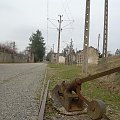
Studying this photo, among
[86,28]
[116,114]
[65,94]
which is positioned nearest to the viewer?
[65,94]

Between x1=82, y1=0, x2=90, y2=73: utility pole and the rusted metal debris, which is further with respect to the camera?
x1=82, y1=0, x2=90, y2=73: utility pole

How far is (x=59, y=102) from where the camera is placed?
804 cm

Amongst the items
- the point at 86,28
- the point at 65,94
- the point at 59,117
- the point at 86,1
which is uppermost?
the point at 86,1

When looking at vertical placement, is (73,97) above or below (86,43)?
below

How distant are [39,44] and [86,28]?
102340 mm

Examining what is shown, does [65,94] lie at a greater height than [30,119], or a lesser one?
greater

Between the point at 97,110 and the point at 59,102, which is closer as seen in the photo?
the point at 97,110

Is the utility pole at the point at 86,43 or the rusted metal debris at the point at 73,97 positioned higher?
the utility pole at the point at 86,43

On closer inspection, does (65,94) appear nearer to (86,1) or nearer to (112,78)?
(112,78)

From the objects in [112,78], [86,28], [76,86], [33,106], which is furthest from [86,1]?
[76,86]

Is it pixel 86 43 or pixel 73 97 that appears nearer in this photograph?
pixel 73 97

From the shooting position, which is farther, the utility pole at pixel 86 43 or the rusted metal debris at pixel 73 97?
the utility pole at pixel 86 43

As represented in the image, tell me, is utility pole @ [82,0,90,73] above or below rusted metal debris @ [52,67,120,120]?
above

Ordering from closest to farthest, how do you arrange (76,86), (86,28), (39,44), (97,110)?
(97,110), (76,86), (86,28), (39,44)
